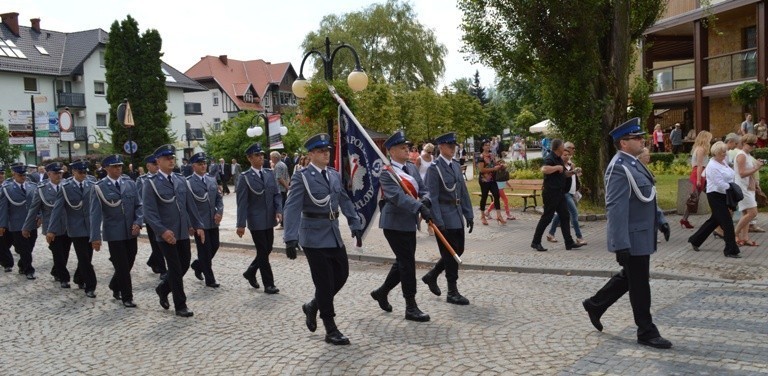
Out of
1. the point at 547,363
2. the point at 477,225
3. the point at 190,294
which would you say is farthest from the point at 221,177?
the point at 547,363

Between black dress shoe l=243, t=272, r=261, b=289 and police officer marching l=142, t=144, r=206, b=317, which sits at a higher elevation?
police officer marching l=142, t=144, r=206, b=317

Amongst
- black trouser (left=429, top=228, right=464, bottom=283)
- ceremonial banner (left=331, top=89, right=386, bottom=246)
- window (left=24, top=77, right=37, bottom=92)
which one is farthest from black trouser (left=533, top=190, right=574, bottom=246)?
window (left=24, top=77, right=37, bottom=92)

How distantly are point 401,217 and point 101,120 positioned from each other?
60.3 m

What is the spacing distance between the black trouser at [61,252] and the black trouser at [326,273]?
552 centimetres

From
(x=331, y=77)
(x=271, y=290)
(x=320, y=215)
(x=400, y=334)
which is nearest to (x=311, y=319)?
(x=400, y=334)

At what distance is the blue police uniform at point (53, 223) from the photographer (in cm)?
1082

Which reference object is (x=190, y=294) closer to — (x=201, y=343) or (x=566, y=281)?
(x=201, y=343)

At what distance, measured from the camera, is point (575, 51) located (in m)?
16.3

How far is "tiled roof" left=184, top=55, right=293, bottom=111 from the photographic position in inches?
3221

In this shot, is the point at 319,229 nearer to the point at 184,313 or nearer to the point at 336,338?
the point at 336,338

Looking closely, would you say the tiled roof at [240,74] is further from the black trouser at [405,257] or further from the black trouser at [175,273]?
the black trouser at [405,257]

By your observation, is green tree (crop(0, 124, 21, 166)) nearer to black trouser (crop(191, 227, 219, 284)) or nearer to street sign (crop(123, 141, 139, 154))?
street sign (crop(123, 141, 139, 154))

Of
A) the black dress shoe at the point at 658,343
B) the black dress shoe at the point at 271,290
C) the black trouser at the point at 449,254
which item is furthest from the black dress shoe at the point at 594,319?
the black dress shoe at the point at 271,290

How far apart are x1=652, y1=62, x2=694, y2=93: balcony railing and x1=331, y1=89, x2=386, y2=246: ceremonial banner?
1082 inches
